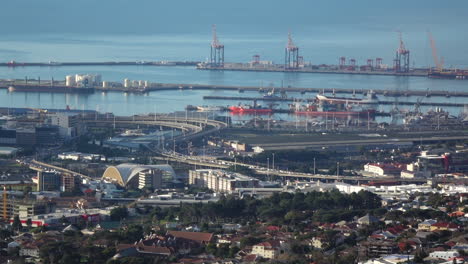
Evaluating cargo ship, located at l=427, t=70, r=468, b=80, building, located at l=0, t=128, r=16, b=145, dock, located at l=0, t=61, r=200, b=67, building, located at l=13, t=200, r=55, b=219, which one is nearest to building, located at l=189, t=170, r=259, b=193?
building, located at l=13, t=200, r=55, b=219

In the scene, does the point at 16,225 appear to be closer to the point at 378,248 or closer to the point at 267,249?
the point at 267,249

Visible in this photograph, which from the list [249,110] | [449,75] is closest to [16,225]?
[249,110]

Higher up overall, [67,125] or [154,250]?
[67,125]

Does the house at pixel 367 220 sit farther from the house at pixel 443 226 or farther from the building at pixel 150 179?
the building at pixel 150 179

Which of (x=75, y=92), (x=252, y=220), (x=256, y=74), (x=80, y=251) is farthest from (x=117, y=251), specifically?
(x=256, y=74)

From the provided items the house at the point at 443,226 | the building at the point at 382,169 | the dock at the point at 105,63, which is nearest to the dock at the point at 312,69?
the dock at the point at 105,63

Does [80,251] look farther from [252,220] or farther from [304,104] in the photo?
[304,104]
